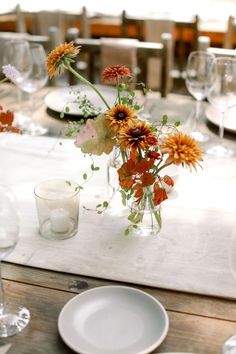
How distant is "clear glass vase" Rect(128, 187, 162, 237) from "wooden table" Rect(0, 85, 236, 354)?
0.53 feet

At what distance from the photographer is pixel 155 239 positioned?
1005 millimetres

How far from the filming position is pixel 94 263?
931mm

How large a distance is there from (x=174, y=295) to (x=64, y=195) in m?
0.32

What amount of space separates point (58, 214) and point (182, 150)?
0.31 m

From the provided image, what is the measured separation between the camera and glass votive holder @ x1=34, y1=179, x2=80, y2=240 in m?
1.00

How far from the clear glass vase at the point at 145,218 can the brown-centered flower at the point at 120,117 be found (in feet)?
0.53

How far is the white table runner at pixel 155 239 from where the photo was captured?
899 millimetres

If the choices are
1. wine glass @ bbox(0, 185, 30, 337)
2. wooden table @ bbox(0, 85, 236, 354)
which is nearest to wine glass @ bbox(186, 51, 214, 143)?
wooden table @ bbox(0, 85, 236, 354)

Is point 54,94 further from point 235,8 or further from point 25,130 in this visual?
point 235,8

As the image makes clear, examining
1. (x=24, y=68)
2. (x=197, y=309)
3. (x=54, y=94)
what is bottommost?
(x=197, y=309)

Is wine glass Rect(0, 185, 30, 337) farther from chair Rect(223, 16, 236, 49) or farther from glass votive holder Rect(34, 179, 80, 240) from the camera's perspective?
chair Rect(223, 16, 236, 49)

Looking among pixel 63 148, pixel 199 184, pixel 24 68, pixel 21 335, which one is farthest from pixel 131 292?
pixel 24 68

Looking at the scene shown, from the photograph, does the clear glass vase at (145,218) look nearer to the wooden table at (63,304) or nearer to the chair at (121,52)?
the wooden table at (63,304)

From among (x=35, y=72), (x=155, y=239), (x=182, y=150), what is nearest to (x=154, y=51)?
(x=35, y=72)
